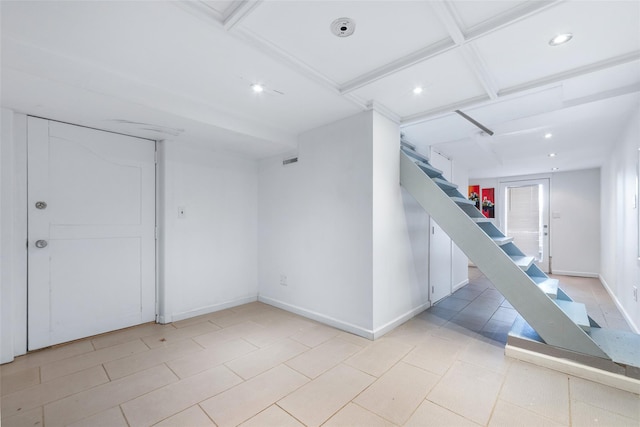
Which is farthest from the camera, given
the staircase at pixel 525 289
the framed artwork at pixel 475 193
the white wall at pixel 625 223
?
the framed artwork at pixel 475 193

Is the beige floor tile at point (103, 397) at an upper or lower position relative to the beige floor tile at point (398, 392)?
upper

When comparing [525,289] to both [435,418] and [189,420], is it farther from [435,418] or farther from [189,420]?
[189,420]

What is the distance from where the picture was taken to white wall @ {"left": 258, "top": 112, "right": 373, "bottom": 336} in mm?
3012

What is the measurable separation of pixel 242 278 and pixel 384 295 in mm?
2216

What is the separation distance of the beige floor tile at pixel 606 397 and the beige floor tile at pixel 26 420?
3559mm

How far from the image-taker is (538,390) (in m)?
2.04

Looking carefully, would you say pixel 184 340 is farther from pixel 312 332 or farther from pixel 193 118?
pixel 193 118

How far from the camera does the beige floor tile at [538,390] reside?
1840 millimetres

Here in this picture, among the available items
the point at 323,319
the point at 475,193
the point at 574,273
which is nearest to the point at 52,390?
the point at 323,319

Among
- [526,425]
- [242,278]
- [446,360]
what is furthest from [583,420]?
[242,278]

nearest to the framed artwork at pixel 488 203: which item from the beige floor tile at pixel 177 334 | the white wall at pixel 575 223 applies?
the white wall at pixel 575 223

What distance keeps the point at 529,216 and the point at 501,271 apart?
588 centimetres

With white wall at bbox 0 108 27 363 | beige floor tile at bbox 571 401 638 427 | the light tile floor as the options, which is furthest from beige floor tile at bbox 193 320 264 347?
beige floor tile at bbox 571 401 638 427

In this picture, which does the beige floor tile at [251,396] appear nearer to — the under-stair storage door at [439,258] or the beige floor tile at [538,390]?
the beige floor tile at [538,390]
